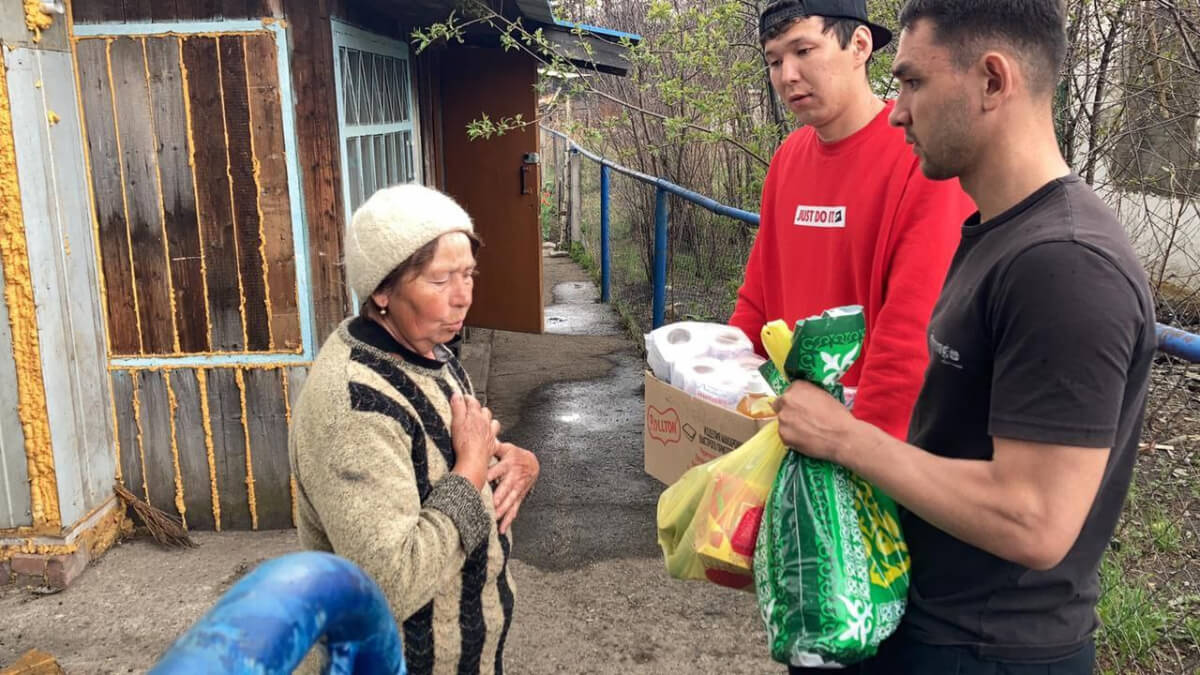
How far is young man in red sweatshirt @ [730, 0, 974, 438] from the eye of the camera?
1.99 metres

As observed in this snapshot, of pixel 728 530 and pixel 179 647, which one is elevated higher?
pixel 179 647

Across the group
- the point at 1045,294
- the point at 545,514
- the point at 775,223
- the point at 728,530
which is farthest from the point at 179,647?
the point at 545,514

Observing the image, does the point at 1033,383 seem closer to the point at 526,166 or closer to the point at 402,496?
the point at 402,496

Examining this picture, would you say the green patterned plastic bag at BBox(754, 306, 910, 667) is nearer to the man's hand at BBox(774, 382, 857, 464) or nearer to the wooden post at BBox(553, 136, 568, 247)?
the man's hand at BBox(774, 382, 857, 464)

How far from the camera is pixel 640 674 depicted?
3301 mm

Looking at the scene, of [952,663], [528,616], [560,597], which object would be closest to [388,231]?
[952,663]

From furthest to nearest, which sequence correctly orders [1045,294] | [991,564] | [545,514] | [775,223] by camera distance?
[545,514] < [775,223] < [991,564] < [1045,294]

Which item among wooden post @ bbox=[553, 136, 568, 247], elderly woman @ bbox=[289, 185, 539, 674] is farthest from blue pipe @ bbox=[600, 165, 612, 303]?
elderly woman @ bbox=[289, 185, 539, 674]

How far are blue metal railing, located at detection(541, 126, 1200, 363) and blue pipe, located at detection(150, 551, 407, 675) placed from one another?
1.64m

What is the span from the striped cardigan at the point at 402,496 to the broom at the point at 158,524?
8.86 feet

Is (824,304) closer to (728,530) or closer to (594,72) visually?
(728,530)

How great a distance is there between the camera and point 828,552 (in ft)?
4.75

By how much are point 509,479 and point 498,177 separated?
18.0ft

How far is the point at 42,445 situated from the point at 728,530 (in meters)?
3.23
